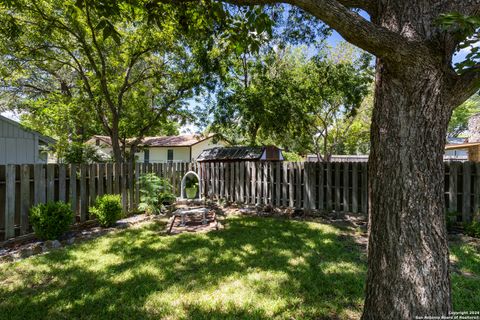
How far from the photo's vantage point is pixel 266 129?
12.2 meters

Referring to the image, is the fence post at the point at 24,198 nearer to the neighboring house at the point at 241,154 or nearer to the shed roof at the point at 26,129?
the shed roof at the point at 26,129

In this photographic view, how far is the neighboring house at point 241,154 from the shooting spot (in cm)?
988

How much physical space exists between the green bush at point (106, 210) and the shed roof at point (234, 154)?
463cm

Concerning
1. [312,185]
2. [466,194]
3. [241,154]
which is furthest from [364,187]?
[241,154]

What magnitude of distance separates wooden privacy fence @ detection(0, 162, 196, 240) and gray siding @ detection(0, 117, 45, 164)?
4.37 m

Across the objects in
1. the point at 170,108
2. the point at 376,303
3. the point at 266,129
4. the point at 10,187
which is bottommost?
the point at 376,303

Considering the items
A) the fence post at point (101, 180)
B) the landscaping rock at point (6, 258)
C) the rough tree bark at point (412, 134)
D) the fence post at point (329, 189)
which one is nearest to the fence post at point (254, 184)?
the fence post at point (329, 189)

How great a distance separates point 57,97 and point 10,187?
870 centimetres

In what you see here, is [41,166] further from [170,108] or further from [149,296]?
[170,108]

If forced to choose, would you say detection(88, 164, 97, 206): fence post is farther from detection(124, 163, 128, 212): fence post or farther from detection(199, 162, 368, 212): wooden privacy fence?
detection(199, 162, 368, 212): wooden privacy fence

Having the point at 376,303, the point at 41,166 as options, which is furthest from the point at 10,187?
the point at 376,303

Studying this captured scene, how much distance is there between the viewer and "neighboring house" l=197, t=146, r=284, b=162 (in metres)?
9.88

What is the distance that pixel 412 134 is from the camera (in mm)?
1820

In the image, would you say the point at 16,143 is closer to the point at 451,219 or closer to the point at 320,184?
the point at 320,184
